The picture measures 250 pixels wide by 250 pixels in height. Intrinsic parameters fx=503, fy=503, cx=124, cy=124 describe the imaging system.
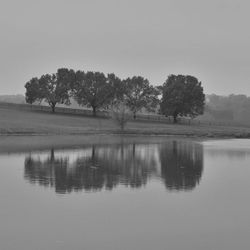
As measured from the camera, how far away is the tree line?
369 ft

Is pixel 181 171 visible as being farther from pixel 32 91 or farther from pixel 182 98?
pixel 32 91

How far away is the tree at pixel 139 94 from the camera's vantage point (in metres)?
115

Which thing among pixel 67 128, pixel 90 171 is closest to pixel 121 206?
pixel 90 171

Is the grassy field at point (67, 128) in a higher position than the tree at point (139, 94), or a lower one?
lower

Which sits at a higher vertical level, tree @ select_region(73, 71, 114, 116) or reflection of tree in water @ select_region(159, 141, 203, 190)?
tree @ select_region(73, 71, 114, 116)

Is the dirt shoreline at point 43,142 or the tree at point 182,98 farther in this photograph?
the tree at point 182,98

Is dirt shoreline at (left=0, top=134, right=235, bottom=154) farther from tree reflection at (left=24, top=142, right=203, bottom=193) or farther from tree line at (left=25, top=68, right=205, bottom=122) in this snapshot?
tree line at (left=25, top=68, right=205, bottom=122)

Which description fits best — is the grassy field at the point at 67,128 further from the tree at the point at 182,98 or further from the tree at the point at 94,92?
the tree at the point at 182,98

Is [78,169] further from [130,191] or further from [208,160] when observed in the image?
[208,160]

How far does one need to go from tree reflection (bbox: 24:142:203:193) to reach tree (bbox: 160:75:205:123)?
72.6 meters

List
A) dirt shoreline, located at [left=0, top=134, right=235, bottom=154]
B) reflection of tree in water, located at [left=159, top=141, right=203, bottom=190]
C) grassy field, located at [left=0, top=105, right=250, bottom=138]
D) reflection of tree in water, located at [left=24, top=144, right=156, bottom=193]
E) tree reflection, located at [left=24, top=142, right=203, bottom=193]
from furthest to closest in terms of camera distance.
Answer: grassy field, located at [left=0, top=105, right=250, bottom=138]
dirt shoreline, located at [left=0, top=134, right=235, bottom=154]
reflection of tree in water, located at [left=159, top=141, right=203, bottom=190]
tree reflection, located at [left=24, top=142, right=203, bottom=193]
reflection of tree in water, located at [left=24, top=144, right=156, bottom=193]

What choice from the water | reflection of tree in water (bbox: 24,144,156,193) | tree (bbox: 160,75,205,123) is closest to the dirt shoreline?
reflection of tree in water (bbox: 24,144,156,193)

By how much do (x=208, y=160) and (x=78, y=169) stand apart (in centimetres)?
1181

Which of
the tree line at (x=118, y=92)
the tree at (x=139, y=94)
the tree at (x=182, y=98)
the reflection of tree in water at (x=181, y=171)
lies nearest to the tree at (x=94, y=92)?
the tree line at (x=118, y=92)
